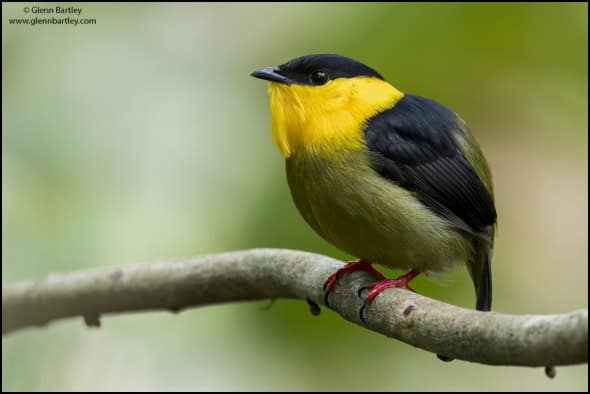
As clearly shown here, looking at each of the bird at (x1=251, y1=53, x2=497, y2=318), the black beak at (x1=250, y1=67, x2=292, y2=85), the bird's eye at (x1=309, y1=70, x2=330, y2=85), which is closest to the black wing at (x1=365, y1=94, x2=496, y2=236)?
the bird at (x1=251, y1=53, x2=497, y2=318)

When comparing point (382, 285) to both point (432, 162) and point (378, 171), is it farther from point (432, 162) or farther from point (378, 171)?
point (432, 162)

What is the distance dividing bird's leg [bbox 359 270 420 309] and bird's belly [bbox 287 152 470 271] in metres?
0.06

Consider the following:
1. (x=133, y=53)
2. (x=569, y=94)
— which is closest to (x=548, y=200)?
(x=569, y=94)

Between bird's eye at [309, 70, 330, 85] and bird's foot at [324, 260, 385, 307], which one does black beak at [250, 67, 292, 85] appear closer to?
bird's eye at [309, 70, 330, 85]

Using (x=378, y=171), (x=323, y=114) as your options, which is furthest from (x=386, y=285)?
(x=323, y=114)

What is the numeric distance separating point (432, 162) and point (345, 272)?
0.55m

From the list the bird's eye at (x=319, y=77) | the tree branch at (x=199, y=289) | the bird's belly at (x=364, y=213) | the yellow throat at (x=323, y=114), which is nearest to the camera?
the tree branch at (x=199, y=289)

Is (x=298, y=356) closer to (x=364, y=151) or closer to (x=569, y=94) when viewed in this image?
(x=364, y=151)

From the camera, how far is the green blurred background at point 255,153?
373 centimetres

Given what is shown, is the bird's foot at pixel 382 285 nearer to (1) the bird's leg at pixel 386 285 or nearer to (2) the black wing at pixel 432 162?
(1) the bird's leg at pixel 386 285

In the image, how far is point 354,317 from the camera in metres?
3.26

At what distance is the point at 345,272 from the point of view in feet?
11.8

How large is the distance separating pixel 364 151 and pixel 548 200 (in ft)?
3.74

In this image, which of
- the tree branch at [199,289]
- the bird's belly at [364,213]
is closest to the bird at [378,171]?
the bird's belly at [364,213]
